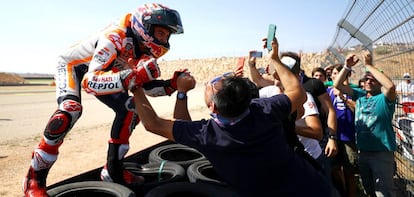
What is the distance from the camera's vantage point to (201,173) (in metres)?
3.74

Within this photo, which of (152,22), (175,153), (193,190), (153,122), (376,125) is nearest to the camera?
(153,122)

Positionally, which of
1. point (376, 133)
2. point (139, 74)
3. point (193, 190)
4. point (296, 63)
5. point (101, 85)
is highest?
point (296, 63)

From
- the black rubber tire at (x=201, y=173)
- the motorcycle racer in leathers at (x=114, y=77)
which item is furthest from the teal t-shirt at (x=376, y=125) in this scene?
the motorcycle racer in leathers at (x=114, y=77)

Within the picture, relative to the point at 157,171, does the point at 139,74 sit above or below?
above

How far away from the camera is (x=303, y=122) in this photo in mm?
2924

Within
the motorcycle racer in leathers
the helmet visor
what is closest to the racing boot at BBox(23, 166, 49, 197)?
the motorcycle racer in leathers

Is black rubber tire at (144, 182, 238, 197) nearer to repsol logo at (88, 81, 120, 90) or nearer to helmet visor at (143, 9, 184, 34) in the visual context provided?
repsol logo at (88, 81, 120, 90)

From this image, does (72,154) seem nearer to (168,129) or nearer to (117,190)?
(117,190)

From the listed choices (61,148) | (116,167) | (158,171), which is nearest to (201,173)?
(158,171)

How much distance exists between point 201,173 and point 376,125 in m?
1.94

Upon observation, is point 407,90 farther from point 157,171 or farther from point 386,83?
point 157,171

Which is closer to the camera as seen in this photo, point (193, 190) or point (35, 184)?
point (35, 184)

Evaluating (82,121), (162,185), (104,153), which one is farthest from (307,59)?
(162,185)

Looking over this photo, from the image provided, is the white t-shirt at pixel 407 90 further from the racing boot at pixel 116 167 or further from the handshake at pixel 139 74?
the racing boot at pixel 116 167
